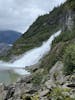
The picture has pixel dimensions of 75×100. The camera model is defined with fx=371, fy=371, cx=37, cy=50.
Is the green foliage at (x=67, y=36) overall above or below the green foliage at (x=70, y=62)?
above

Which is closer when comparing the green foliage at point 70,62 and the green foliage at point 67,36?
the green foliage at point 70,62

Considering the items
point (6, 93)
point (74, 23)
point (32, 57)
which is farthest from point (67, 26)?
point (6, 93)

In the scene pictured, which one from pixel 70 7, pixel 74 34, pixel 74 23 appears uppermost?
pixel 70 7

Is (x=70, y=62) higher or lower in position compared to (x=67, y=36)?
lower

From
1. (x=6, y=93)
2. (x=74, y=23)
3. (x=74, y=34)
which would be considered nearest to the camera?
(x=6, y=93)

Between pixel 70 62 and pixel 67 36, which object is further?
pixel 67 36

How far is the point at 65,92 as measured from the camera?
24609 millimetres

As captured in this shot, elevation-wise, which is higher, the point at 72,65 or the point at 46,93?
the point at 72,65

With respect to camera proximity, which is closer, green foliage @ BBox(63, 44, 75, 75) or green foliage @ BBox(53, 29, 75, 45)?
green foliage @ BBox(63, 44, 75, 75)

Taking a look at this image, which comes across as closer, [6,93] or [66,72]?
[66,72]

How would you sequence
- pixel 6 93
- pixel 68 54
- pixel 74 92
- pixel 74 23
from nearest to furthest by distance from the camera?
pixel 74 92 < pixel 68 54 < pixel 6 93 < pixel 74 23

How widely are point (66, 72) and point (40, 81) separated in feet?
12.6

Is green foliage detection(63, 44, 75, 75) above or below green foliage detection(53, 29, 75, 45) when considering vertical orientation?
below

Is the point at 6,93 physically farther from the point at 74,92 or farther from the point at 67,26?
the point at 67,26
